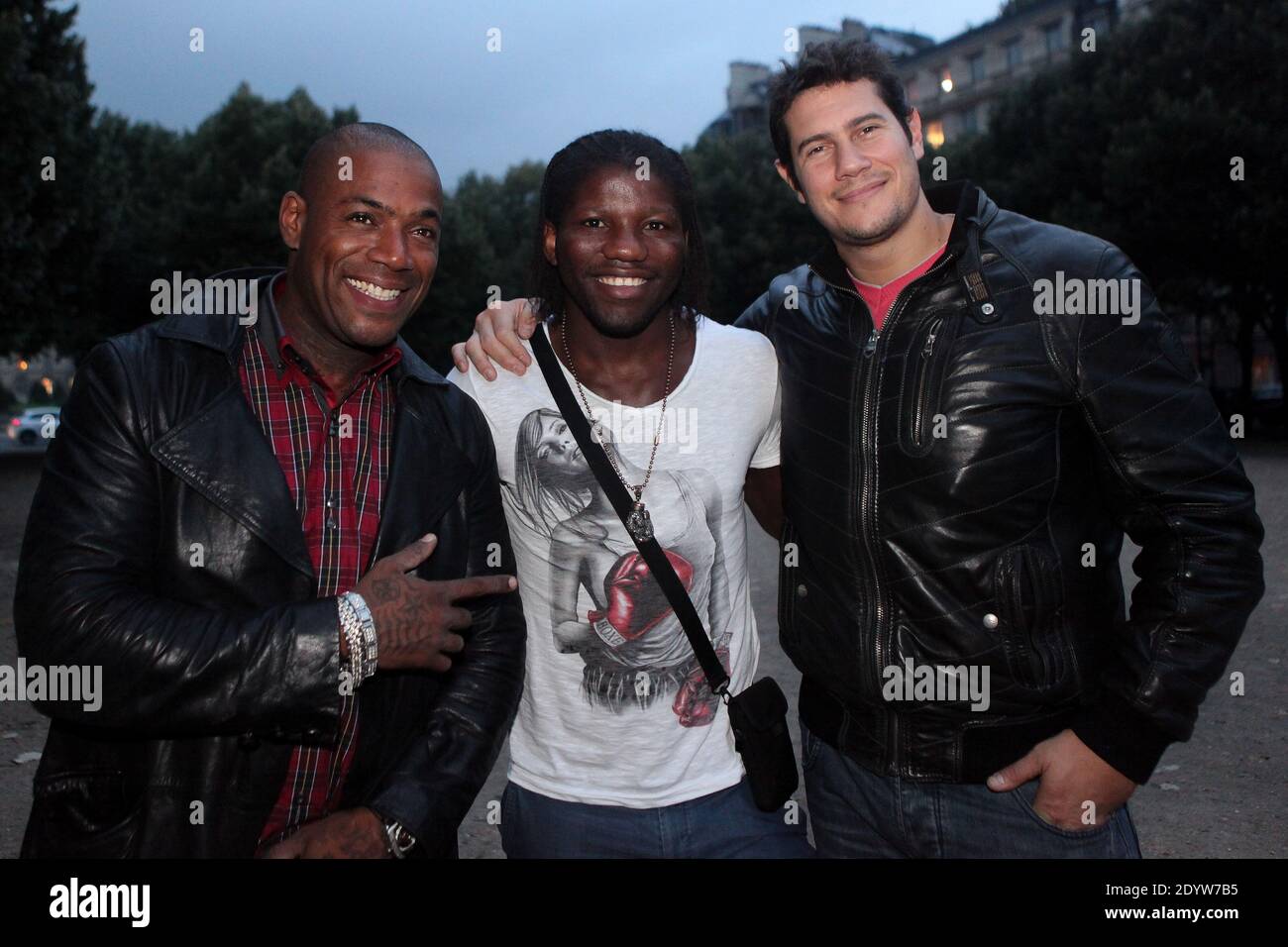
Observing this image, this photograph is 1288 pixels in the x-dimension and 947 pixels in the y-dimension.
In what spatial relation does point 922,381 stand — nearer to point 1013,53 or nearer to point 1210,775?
point 1210,775

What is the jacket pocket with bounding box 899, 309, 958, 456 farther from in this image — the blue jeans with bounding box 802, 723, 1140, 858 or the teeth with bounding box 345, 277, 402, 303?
the teeth with bounding box 345, 277, 402, 303

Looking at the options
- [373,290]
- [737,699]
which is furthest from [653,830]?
[373,290]

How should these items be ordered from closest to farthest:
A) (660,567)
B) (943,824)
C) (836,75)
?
(943,824), (660,567), (836,75)

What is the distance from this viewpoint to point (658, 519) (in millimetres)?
2994

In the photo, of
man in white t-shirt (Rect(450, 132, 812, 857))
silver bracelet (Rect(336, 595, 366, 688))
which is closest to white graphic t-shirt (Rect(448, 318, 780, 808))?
man in white t-shirt (Rect(450, 132, 812, 857))

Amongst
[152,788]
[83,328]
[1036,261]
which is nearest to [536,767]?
[152,788]

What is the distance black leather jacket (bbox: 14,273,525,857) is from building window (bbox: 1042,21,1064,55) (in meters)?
57.3

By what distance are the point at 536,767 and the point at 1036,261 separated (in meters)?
1.96

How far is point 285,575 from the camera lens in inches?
97.7

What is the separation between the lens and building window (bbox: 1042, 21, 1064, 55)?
2041 inches

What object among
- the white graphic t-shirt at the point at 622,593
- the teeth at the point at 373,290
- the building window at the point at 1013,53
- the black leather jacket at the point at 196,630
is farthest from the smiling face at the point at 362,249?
the building window at the point at 1013,53

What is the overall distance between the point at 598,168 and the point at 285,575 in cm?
149

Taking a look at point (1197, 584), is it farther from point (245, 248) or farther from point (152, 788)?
point (245, 248)
